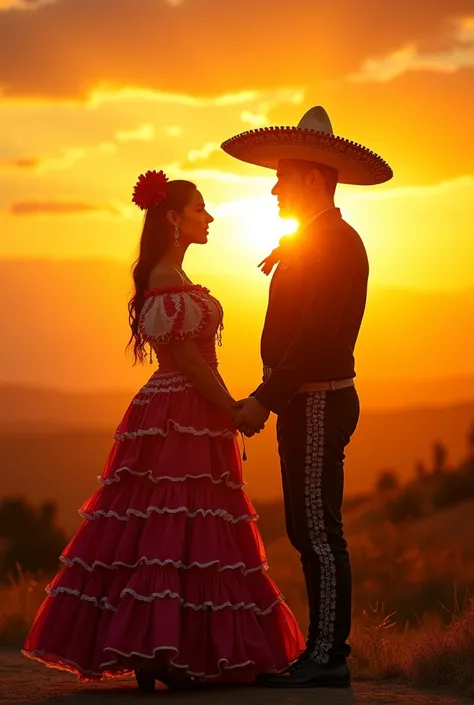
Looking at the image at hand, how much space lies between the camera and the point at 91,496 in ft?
21.2

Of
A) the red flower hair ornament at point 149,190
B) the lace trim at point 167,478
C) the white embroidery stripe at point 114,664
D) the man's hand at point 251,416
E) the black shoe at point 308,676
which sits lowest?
the black shoe at point 308,676

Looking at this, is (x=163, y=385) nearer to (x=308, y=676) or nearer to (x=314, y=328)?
(x=314, y=328)

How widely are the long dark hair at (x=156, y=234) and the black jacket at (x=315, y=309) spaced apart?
0.63 meters

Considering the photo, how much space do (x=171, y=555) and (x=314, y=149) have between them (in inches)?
88.2

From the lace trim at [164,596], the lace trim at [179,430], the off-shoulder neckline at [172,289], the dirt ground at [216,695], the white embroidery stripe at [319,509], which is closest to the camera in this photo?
the dirt ground at [216,695]

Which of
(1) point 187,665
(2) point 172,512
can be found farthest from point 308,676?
(2) point 172,512

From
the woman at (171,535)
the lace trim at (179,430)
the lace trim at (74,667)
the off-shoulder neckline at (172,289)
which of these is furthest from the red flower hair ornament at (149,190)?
the lace trim at (74,667)

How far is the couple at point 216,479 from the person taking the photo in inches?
236

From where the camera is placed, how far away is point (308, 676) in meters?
6.01

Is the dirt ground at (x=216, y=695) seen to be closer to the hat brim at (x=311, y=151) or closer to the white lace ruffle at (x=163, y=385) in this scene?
the white lace ruffle at (x=163, y=385)

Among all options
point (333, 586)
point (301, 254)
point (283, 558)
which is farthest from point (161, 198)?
point (283, 558)

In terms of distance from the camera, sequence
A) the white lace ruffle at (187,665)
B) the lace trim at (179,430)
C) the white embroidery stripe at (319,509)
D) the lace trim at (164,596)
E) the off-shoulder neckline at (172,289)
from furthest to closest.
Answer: the off-shoulder neckline at (172,289) < the lace trim at (179,430) < the white embroidery stripe at (319,509) < the lace trim at (164,596) < the white lace ruffle at (187,665)

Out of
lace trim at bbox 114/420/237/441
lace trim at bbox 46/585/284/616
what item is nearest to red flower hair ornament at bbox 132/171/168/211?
lace trim at bbox 114/420/237/441

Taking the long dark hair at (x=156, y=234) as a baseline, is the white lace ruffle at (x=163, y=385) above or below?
below
